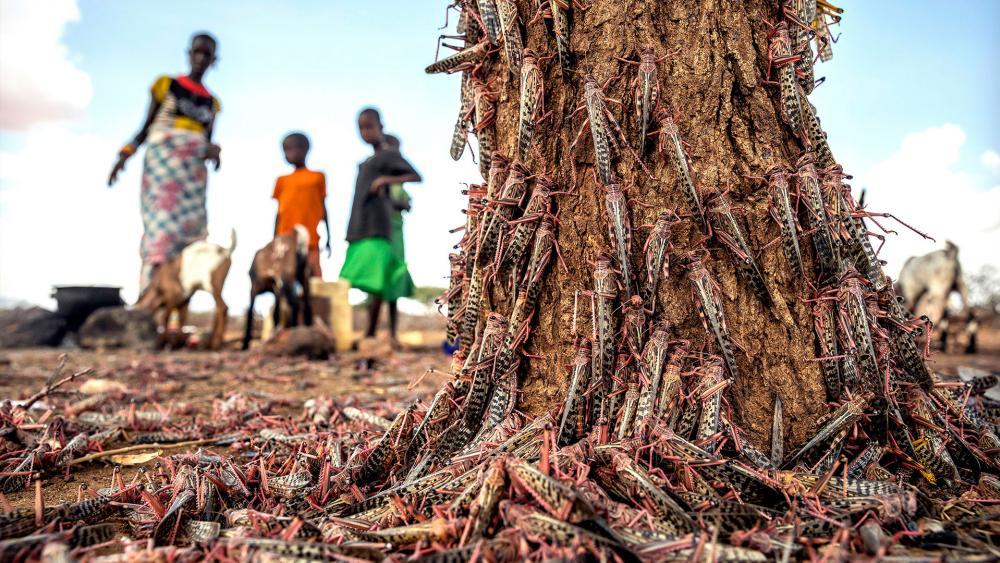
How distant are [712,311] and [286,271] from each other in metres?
7.73

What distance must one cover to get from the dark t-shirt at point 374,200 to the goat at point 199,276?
2181mm

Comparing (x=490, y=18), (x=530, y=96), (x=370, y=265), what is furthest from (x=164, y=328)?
(x=530, y=96)

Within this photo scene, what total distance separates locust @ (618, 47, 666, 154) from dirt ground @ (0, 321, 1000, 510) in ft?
3.19

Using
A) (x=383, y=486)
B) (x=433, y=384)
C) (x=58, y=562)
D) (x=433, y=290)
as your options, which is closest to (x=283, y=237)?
(x=433, y=384)

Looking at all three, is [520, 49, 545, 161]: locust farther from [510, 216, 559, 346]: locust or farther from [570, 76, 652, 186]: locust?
[510, 216, 559, 346]: locust

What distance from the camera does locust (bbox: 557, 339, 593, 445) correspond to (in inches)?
69.6

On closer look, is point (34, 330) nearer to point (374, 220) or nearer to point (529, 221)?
point (374, 220)

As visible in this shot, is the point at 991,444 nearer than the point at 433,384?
Yes

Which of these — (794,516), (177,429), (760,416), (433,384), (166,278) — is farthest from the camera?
(166,278)

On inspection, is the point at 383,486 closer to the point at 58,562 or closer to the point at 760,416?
the point at 58,562

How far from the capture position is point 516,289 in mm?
1949

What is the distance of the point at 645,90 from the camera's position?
1803 mm

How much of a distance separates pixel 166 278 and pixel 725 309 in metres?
9.61

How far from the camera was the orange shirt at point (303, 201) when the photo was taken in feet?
31.4
